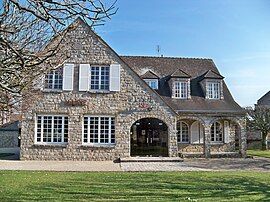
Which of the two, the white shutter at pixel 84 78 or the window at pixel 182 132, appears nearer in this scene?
the white shutter at pixel 84 78

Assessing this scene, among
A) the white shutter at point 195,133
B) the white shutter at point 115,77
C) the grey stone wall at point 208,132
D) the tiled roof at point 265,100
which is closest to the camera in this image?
the white shutter at point 115,77

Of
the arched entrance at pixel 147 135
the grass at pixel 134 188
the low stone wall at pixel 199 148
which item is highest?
the arched entrance at pixel 147 135

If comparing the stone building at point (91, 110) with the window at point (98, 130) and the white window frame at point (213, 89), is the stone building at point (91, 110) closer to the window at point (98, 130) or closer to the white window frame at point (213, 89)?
the window at point (98, 130)

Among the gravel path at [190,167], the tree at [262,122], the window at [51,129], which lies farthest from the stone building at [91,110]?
the tree at [262,122]

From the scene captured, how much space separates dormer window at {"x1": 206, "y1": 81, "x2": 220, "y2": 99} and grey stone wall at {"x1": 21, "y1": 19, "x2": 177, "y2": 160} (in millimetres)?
4543

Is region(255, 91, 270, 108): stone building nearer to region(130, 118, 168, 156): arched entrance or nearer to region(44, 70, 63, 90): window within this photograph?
region(130, 118, 168, 156): arched entrance

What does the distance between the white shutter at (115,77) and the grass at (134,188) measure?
9.04 metres

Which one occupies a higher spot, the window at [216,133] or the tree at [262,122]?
the tree at [262,122]

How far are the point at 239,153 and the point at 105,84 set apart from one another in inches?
401

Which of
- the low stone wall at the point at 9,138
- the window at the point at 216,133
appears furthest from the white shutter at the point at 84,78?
the low stone wall at the point at 9,138

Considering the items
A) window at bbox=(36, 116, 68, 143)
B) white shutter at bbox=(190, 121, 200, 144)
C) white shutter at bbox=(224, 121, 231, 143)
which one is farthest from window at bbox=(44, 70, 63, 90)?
white shutter at bbox=(224, 121, 231, 143)

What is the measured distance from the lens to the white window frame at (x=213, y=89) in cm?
2361

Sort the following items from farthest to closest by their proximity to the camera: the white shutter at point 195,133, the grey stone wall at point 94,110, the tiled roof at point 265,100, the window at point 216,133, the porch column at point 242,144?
1. the tiled roof at point 265,100
2. the window at point 216,133
3. the white shutter at point 195,133
4. the porch column at point 242,144
5. the grey stone wall at point 94,110

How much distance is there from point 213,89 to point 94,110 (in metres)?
9.08
